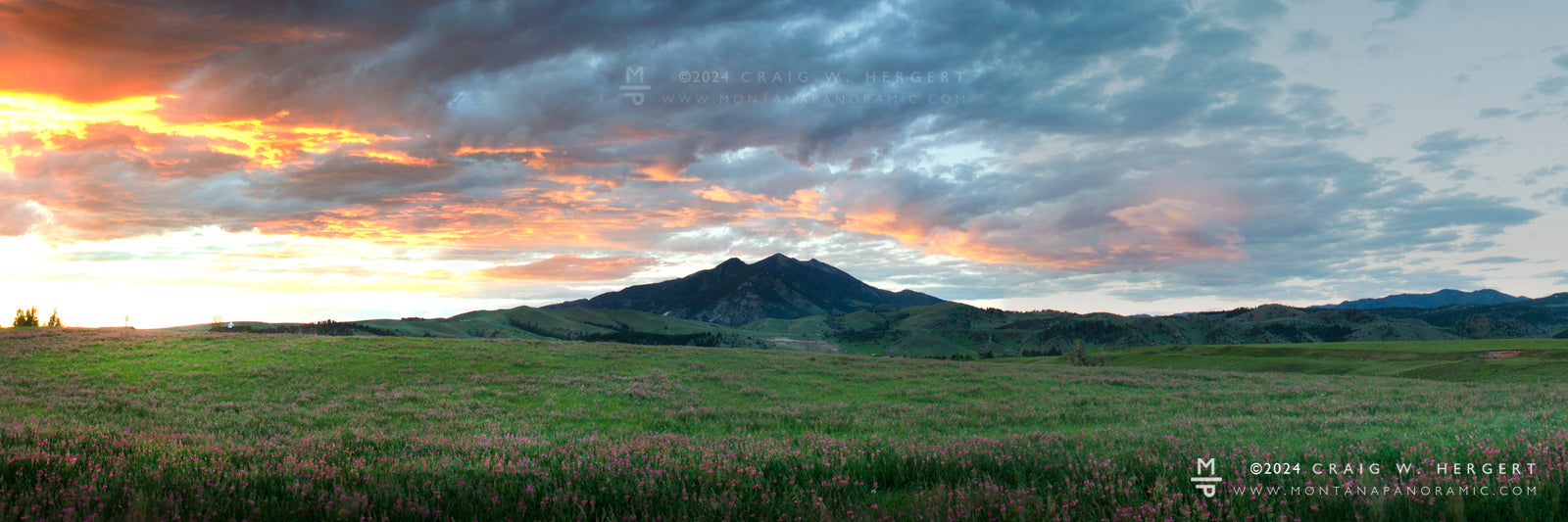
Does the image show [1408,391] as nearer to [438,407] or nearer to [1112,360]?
[438,407]

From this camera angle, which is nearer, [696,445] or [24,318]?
[696,445]

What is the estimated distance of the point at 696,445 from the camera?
10.6 meters

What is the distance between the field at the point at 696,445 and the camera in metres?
5.77

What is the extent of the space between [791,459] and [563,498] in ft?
10.2

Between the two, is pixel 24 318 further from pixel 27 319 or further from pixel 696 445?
pixel 696 445

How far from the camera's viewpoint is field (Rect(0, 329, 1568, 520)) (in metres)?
5.77

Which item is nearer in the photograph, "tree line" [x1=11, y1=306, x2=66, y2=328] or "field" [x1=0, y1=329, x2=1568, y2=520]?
"field" [x1=0, y1=329, x2=1568, y2=520]

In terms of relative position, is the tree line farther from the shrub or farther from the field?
the field
